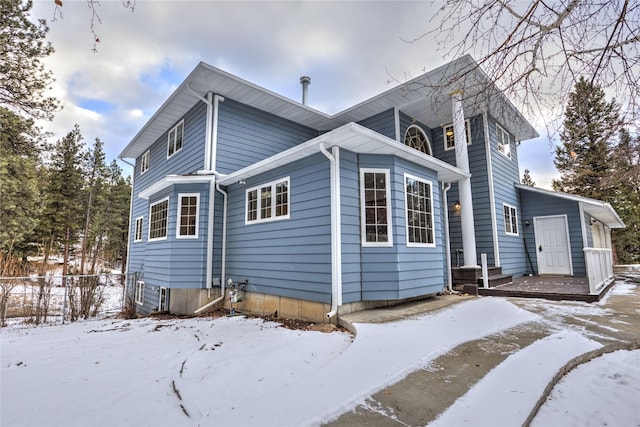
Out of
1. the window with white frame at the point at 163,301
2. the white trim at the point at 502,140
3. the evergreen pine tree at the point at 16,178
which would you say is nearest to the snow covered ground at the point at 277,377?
the window with white frame at the point at 163,301

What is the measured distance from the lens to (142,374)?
314 cm

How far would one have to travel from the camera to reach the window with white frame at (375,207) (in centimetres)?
564

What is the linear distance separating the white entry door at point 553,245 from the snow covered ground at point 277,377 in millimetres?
6677

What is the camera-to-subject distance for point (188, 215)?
773cm

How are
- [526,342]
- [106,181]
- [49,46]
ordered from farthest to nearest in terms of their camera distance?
1. [106,181]
2. [49,46]
3. [526,342]

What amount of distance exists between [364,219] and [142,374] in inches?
157

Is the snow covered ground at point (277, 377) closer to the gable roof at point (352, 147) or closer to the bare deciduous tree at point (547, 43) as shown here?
the bare deciduous tree at point (547, 43)

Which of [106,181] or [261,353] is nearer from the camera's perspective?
[261,353]

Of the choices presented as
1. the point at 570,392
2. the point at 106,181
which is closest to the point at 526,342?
the point at 570,392

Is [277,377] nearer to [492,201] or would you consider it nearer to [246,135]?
[246,135]

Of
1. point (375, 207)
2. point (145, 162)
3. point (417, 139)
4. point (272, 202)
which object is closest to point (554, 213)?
point (417, 139)

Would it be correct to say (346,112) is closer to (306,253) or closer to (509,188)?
(306,253)

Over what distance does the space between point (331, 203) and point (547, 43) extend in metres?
3.48

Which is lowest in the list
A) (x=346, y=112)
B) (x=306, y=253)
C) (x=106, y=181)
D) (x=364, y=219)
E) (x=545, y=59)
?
(x=306, y=253)
